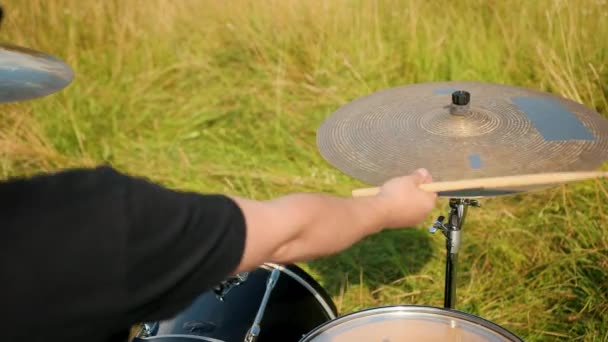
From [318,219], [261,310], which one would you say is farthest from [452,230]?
[318,219]

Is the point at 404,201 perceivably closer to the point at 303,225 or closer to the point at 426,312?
the point at 303,225

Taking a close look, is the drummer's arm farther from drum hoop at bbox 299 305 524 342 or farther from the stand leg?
the stand leg

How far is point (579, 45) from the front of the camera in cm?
390

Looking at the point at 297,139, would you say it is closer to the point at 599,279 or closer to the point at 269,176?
the point at 269,176

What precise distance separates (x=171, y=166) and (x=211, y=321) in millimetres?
2176

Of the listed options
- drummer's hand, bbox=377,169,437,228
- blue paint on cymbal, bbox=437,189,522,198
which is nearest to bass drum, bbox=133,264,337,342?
blue paint on cymbal, bbox=437,189,522,198

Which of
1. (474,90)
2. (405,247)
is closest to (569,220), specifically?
(405,247)

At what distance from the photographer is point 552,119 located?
2264mm

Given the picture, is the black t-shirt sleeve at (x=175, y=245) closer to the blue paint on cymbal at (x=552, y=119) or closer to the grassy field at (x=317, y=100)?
the blue paint on cymbal at (x=552, y=119)

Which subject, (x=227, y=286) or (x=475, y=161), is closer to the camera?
(x=475, y=161)

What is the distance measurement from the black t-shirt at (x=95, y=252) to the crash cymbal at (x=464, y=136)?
3.32 ft

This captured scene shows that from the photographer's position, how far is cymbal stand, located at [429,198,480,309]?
2316 millimetres

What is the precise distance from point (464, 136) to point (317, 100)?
2.26 m

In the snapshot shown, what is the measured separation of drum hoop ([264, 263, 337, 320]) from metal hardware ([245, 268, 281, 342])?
0.10 ft
